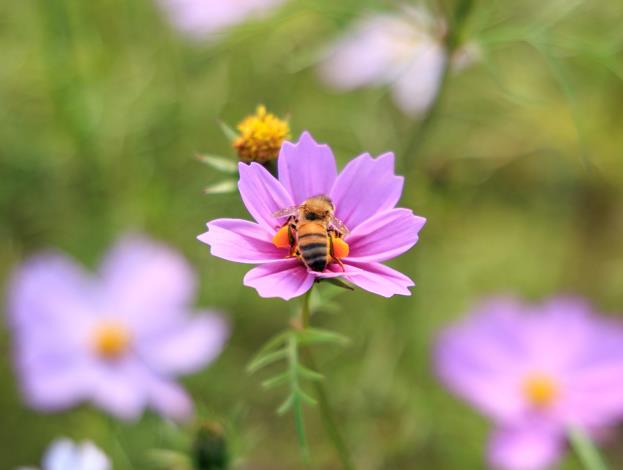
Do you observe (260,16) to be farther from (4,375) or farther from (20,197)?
(4,375)

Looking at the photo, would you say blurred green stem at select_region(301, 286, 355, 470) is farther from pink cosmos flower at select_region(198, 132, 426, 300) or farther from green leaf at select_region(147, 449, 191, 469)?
green leaf at select_region(147, 449, 191, 469)

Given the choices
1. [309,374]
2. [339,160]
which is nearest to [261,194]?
[309,374]

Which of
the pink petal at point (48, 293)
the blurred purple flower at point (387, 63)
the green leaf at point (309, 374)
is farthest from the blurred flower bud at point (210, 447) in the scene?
the blurred purple flower at point (387, 63)

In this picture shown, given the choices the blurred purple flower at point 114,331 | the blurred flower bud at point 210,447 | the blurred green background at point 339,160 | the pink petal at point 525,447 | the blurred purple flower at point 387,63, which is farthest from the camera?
the blurred purple flower at point 387,63

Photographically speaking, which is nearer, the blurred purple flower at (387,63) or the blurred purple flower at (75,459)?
the blurred purple flower at (75,459)

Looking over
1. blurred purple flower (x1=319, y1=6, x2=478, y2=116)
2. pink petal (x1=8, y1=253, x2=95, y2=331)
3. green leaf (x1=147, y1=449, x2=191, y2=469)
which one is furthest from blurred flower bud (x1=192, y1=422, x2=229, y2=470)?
blurred purple flower (x1=319, y1=6, x2=478, y2=116)

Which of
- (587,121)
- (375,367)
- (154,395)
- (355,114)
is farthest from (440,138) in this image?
(154,395)

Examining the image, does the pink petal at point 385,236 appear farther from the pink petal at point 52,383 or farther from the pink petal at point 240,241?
the pink petal at point 52,383
